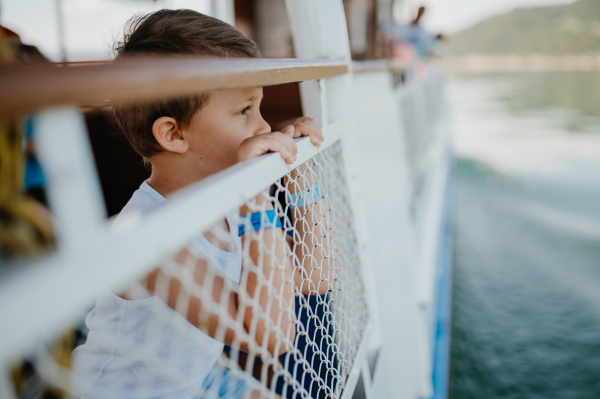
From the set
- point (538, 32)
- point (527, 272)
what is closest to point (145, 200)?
point (527, 272)

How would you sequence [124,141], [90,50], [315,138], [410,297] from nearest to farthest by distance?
[315,138] → [410,297] → [124,141] → [90,50]

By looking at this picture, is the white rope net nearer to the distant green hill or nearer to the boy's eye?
the boy's eye

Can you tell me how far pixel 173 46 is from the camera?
3.35ft

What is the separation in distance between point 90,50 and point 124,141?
1.51 metres

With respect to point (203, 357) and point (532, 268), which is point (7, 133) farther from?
point (532, 268)

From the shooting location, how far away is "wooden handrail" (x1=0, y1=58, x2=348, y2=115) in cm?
32

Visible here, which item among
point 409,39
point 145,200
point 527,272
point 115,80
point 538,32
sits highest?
point 538,32

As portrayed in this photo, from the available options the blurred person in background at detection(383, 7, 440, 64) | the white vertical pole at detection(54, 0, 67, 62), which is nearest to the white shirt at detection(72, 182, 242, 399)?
the white vertical pole at detection(54, 0, 67, 62)

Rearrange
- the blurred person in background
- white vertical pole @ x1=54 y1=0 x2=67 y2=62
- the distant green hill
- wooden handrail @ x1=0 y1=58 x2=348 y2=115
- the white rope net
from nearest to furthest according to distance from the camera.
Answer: wooden handrail @ x1=0 y1=58 x2=348 y2=115
the white rope net
white vertical pole @ x1=54 y1=0 x2=67 y2=62
the blurred person in background
the distant green hill

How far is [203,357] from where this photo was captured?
1.09 m

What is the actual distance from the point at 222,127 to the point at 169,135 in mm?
144

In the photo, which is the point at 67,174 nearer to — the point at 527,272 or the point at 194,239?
the point at 194,239

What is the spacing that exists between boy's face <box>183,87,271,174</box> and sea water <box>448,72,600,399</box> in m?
2.66

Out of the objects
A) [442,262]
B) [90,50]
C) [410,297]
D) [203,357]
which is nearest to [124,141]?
[90,50]
